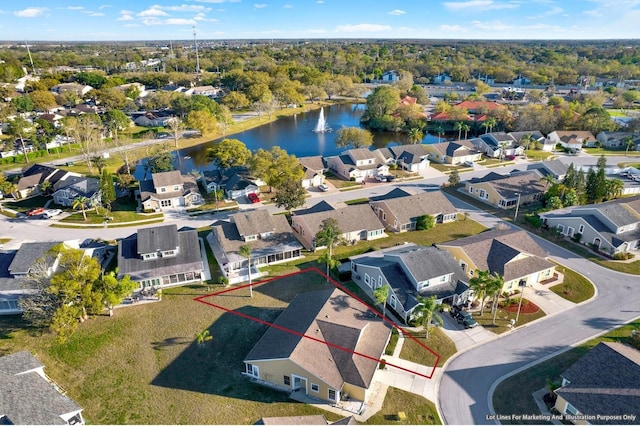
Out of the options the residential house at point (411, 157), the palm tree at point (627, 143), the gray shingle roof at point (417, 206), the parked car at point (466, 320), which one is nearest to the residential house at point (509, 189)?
the gray shingle roof at point (417, 206)

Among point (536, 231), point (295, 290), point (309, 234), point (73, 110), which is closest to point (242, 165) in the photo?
point (309, 234)

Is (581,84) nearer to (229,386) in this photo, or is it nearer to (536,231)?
(536,231)

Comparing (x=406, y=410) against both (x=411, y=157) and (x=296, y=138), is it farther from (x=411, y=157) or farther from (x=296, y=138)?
(x=296, y=138)

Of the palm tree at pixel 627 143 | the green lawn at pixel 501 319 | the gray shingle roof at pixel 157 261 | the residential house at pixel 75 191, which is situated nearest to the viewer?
the green lawn at pixel 501 319

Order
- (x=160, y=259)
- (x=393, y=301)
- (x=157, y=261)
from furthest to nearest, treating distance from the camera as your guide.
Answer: (x=160, y=259), (x=157, y=261), (x=393, y=301)

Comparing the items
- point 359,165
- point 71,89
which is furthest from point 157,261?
point 71,89

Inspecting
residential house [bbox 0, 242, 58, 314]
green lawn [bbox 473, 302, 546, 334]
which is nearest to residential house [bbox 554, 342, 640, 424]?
green lawn [bbox 473, 302, 546, 334]

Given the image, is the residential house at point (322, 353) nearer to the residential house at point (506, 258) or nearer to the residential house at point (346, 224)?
the residential house at point (506, 258)
